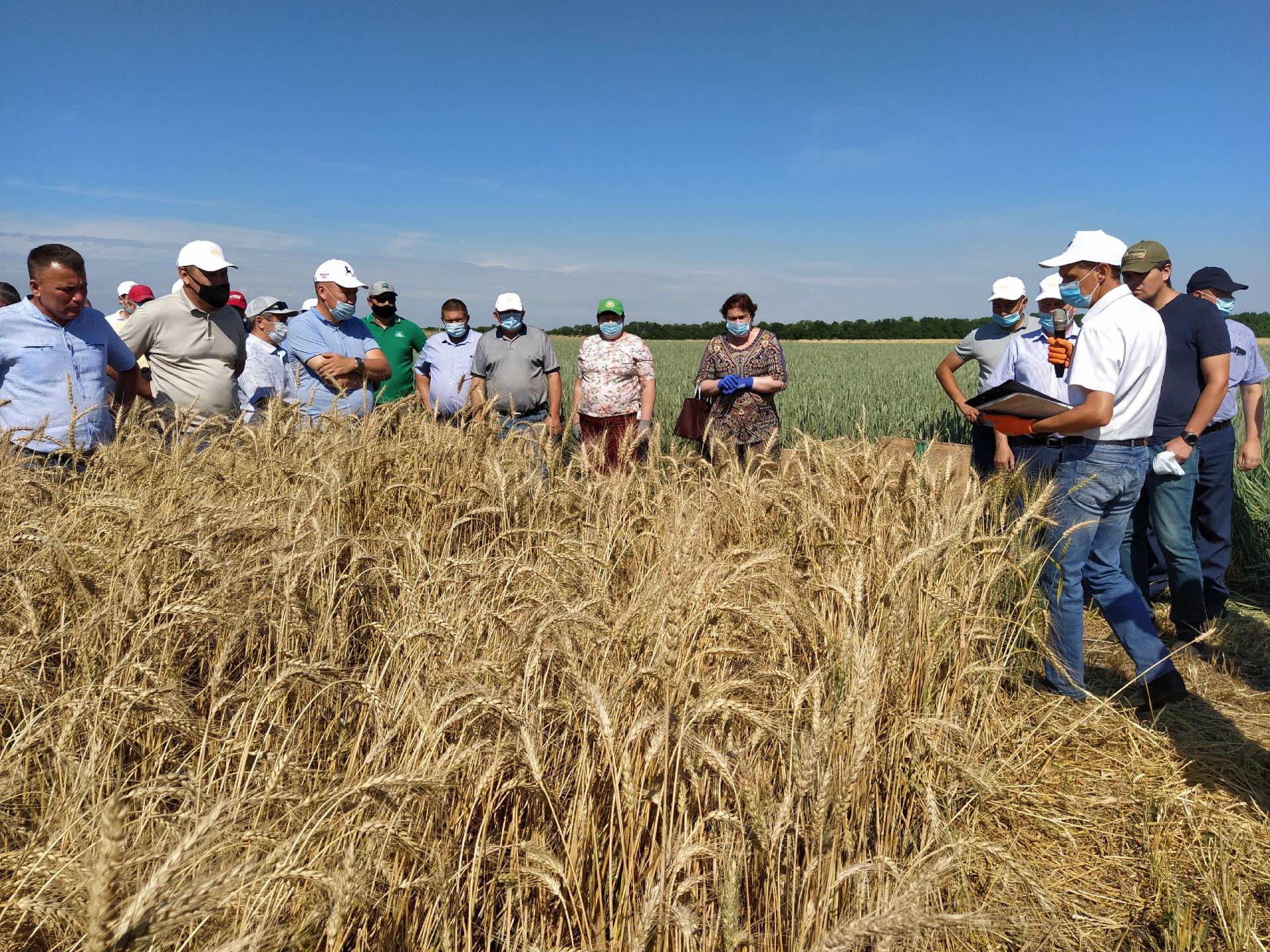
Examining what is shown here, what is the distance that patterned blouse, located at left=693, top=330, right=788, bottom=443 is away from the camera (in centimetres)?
567

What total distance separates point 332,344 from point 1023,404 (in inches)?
160

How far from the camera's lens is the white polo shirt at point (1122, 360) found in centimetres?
304

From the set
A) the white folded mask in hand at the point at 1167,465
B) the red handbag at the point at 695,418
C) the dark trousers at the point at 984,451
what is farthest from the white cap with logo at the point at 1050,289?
the red handbag at the point at 695,418

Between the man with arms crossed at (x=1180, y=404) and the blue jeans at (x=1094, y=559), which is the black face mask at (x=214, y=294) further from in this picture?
the man with arms crossed at (x=1180, y=404)

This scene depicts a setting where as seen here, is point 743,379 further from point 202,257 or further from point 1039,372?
point 202,257

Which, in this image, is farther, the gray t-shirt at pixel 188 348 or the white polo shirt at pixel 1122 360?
the gray t-shirt at pixel 188 348

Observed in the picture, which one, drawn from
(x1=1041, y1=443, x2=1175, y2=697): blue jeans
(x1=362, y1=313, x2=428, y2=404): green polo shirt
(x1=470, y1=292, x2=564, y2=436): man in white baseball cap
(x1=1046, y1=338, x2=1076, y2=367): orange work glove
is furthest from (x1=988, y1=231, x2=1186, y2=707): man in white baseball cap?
(x1=362, y1=313, x2=428, y2=404): green polo shirt

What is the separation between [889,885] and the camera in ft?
5.09

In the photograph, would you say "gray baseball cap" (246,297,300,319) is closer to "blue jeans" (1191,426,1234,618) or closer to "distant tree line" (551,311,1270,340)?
"blue jeans" (1191,426,1234,618)

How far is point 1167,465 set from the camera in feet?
12.1

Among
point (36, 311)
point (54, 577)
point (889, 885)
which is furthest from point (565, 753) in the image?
point (36, 311)

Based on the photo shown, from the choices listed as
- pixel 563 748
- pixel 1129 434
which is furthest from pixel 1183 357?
pixel 563 748

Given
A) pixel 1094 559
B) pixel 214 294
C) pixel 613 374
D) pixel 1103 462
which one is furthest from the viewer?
pixel 613 374

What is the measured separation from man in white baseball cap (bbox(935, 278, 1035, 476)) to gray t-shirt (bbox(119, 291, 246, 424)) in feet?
14.9
